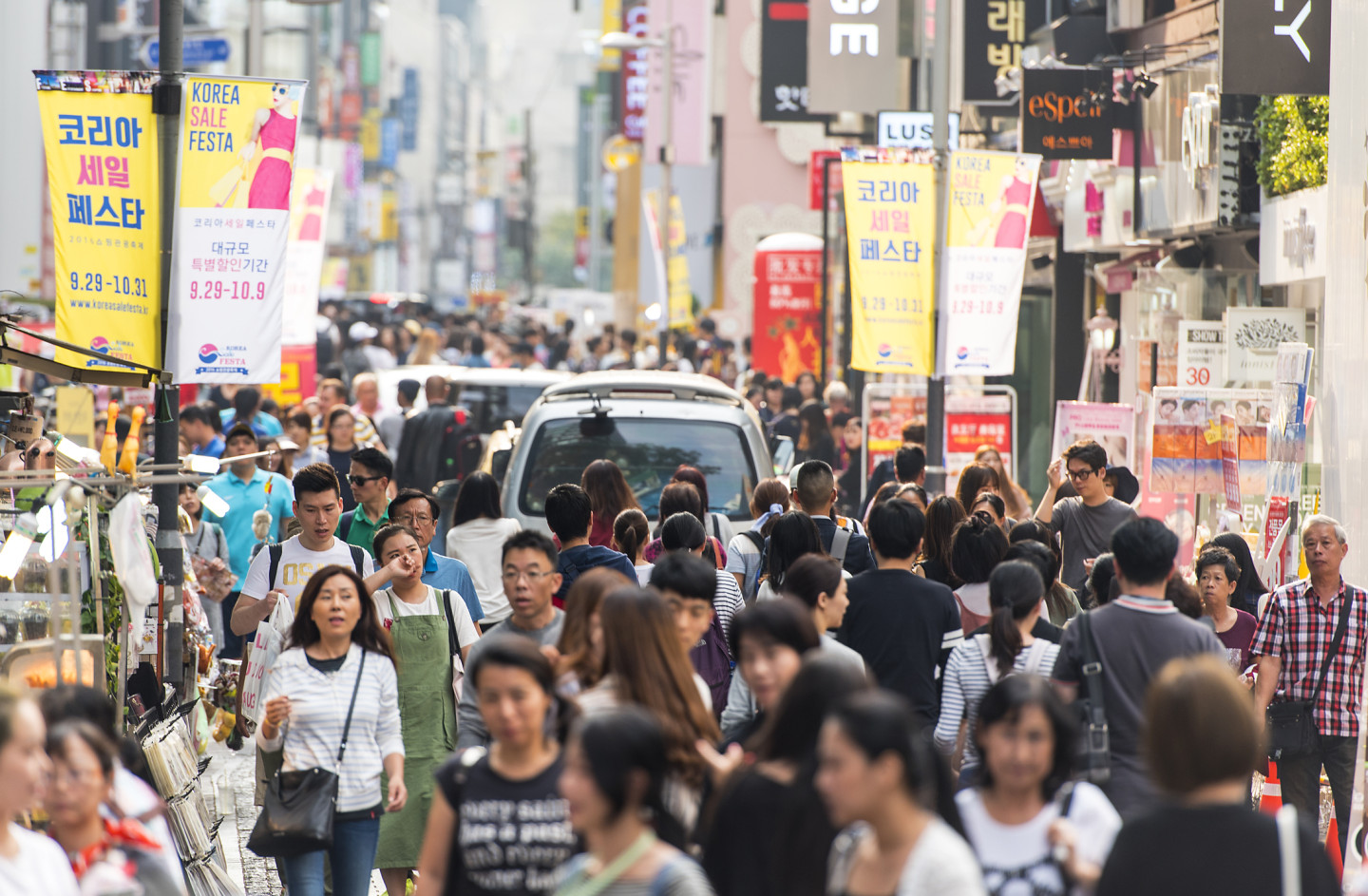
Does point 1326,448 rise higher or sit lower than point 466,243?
lower

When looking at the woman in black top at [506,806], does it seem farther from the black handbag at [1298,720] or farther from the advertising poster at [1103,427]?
the advertising poster at [1103,427]

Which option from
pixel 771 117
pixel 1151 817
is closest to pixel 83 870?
pixel 1151 817

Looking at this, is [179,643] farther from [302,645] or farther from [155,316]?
[302,645]

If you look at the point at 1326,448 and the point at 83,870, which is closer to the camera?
the point at 83,870

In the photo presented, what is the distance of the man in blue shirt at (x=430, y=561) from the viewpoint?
24.6ft

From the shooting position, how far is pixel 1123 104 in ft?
55.0

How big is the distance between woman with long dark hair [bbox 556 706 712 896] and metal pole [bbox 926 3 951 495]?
9367mm

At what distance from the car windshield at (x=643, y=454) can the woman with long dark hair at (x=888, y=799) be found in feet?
23.7

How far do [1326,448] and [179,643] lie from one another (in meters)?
6.85

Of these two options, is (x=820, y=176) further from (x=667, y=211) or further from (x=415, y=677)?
(x=415, y=677)

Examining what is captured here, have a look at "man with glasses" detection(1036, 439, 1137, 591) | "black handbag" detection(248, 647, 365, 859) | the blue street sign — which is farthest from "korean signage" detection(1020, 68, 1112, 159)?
the blue street sign

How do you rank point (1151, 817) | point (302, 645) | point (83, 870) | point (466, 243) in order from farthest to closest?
point (466, 243) < point (302, 645) < point (83, 870) < point (1151, 817)

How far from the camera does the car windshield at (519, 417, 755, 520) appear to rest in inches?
432

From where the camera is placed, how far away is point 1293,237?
13320 millimetres
